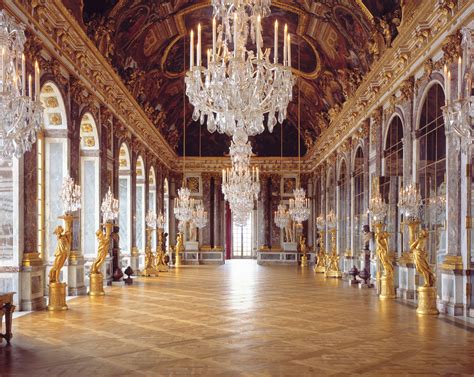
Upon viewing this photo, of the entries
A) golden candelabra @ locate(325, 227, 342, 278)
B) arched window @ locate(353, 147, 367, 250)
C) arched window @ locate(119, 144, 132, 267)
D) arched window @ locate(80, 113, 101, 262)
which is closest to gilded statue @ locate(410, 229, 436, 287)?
arched window @ locate(353, 147, 367, 250)

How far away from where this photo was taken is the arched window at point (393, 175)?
15.5 metres

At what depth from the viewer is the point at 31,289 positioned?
435 inches

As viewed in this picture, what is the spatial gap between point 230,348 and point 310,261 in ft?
85.0

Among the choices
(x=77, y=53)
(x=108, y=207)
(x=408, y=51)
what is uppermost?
(x=77, y=53)

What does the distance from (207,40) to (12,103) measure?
58.9 feet

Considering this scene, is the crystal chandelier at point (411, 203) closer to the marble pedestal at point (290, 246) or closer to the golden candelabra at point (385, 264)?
the golden candelabra at point (385, 264)

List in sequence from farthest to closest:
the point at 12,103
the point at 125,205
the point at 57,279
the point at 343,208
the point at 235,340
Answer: the point at 343,208 < the point at 125,205 < the point at 57,279 < the point at 235,340 < the point at 12,103

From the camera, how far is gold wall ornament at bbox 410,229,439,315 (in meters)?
11.0

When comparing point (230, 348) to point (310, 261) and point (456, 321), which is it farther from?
point (310, 261)

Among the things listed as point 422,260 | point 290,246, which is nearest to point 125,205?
point 422,260

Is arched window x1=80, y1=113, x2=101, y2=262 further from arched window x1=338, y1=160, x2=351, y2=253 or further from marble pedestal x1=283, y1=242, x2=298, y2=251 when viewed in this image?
marble pedestal x1=283, y1=242, x2=298, y2=251

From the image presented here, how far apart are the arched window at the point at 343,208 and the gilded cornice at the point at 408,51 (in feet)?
6.63

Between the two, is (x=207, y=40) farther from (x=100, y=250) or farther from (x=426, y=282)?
(x=426, y=282)

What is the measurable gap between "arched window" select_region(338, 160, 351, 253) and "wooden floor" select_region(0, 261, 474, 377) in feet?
30.4
